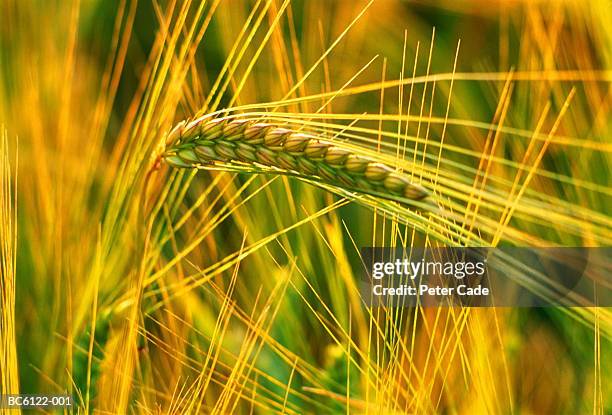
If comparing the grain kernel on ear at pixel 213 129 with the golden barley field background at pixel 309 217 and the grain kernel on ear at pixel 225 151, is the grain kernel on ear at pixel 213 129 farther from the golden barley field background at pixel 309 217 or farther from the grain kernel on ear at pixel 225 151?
the golden barley field background at pixel 309 217

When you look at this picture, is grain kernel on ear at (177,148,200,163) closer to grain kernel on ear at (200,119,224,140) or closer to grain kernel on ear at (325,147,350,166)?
grain kernel on ear at (200,119,224,140)

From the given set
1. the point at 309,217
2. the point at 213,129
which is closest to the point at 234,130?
the point at 213,129

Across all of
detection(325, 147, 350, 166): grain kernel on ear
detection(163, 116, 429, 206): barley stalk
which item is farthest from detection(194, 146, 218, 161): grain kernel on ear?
detection(325, 147, 350, 166): grain kernel on ear

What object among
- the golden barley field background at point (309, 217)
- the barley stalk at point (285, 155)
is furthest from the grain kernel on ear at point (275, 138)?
the golden barley field background at point (309, 217)

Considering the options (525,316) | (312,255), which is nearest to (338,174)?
(312,255)

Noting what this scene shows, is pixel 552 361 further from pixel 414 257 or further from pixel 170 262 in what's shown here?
pixel 170 262

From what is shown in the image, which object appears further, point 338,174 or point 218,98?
point 218,98

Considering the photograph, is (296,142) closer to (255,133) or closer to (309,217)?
(255,133)
